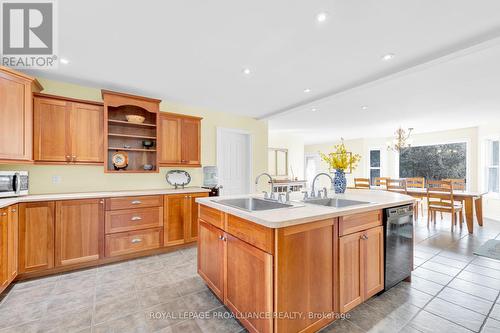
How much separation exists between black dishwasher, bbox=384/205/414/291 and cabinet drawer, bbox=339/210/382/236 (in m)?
0.14

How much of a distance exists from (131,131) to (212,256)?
2.64 metres

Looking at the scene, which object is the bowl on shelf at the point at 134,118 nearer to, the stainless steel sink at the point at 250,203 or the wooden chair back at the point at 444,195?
the stainless steel sink at the point at 250,203

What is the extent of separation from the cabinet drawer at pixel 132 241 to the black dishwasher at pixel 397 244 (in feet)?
9.55

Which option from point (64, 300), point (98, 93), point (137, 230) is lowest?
point (64, 300)

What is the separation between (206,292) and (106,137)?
248 cm

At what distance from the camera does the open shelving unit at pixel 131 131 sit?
3.18m

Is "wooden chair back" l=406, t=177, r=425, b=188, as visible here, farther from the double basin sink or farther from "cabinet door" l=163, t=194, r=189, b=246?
"cabinet door" l=163, t=194, r=189, b=246

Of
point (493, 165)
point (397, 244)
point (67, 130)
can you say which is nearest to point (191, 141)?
point (67, 130)

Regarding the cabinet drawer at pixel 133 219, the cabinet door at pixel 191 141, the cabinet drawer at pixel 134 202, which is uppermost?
the cabinet door at pixel 191 141

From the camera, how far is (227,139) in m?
4.75

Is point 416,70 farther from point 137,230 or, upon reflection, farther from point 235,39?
point 137,230

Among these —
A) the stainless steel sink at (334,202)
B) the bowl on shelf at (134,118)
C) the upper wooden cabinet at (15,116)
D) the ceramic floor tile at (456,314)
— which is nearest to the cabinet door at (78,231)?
the upper wooden cabinet at (15,116)

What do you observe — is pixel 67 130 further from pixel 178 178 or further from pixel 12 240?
pixel 178 178

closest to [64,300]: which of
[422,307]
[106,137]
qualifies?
Answer: [106,137]
